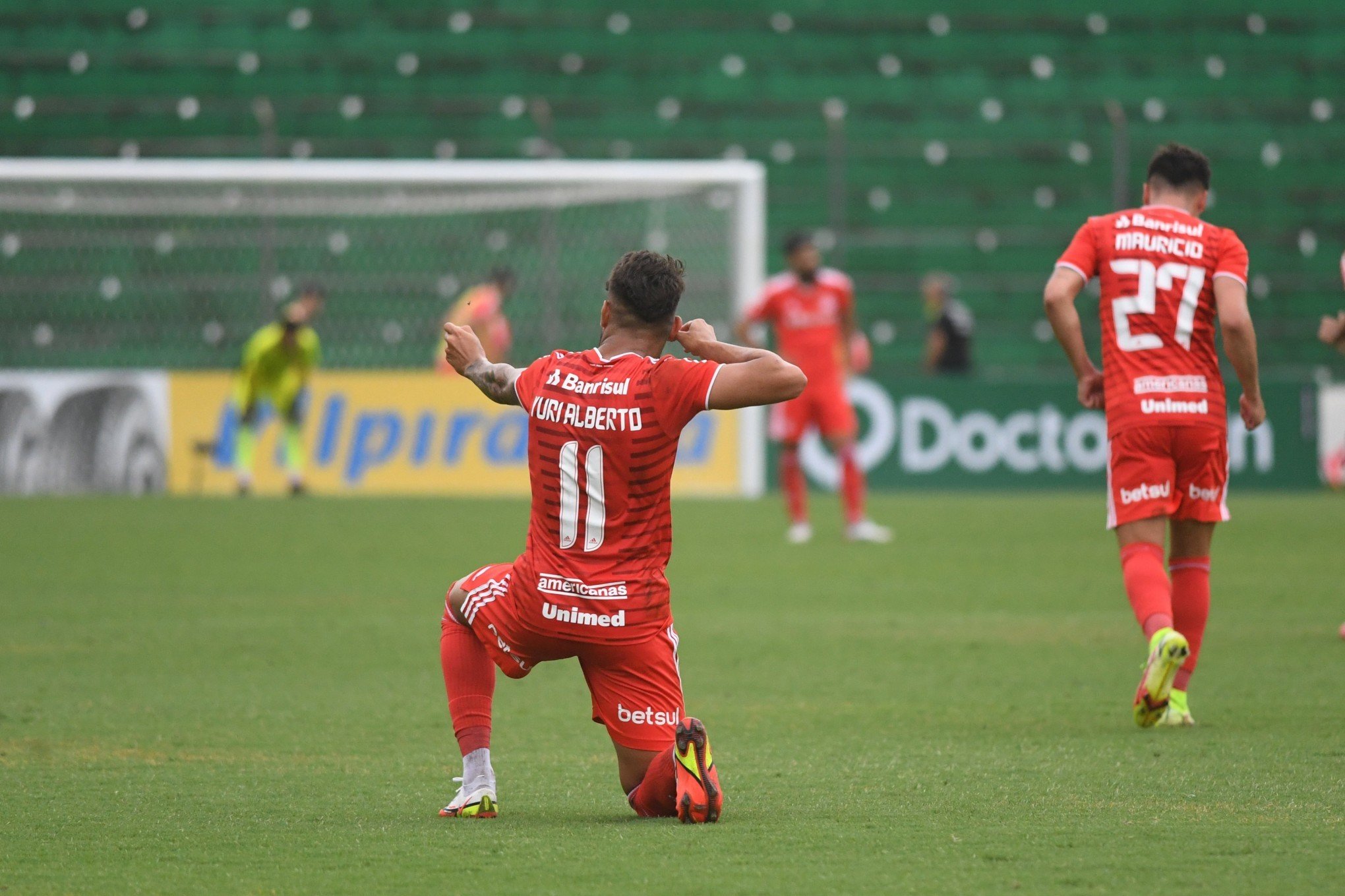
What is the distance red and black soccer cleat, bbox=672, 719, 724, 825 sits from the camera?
4.57 meters

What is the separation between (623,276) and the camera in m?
4.66

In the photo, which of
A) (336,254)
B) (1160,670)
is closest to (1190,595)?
(1160,670)

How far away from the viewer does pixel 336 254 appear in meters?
20.9

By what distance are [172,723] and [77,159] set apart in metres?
15.5

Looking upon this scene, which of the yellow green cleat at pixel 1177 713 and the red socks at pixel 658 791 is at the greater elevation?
the red socks at pixel 658 791

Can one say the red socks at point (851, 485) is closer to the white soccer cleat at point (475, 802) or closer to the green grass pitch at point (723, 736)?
the green grass pitch at point (723, 736)

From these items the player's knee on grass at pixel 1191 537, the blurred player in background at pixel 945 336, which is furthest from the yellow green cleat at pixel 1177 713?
the blurred player in background at pixel 945 336

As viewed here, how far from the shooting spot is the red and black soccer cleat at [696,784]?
15.0 feet

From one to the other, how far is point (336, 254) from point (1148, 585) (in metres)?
15.9

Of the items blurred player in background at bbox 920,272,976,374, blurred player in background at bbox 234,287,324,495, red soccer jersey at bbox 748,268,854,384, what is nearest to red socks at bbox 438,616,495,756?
red soccer jersey at bbox 748,268,854,384

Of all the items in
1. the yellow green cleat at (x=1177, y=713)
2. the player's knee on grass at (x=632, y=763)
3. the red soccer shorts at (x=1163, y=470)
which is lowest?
the yellow green cleat at (x=1177, y=713)

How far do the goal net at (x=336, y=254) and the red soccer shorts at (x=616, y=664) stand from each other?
49.7 ft

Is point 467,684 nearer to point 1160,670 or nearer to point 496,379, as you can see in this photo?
point 496,379

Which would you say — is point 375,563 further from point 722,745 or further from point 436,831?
point 436,831
